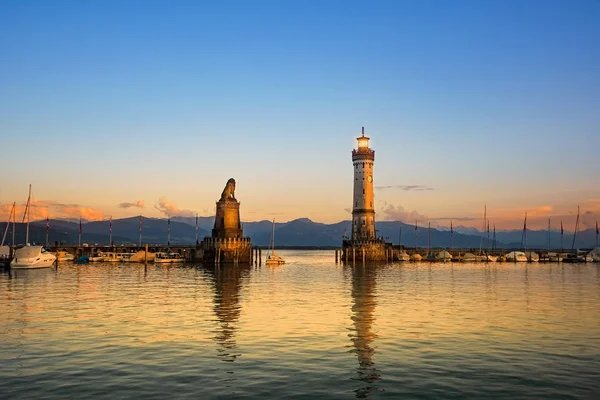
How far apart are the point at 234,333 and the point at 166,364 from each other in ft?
28.3

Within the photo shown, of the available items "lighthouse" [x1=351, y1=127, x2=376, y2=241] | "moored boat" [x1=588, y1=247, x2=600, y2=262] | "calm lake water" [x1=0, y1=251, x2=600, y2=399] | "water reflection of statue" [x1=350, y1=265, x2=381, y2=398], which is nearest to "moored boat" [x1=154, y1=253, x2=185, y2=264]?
"lighthouse" [x1=351, y1=127, x2=376, y2=241]

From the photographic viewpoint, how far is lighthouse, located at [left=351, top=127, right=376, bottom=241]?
135000 mm

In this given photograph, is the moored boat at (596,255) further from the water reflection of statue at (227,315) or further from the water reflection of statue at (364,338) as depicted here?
the water reflection of statue at (227,315)

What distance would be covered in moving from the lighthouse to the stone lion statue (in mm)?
29947

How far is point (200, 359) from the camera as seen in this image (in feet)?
84.4

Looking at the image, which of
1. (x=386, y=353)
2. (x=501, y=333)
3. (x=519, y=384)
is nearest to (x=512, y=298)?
(x=501, y=333)

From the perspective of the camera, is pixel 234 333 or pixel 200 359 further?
pixel 234 333

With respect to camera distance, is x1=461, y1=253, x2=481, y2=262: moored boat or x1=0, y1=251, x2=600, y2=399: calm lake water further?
x1=461, y1=253, x2=481, y2=262: moored boat

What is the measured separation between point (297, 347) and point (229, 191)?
9990 cm

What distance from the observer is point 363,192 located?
443 feet

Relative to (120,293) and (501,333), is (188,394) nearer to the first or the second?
(501,333)

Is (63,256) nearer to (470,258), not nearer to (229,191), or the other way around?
(229,191)

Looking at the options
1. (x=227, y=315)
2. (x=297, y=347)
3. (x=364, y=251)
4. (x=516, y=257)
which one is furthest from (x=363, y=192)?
(x=297, y=347)

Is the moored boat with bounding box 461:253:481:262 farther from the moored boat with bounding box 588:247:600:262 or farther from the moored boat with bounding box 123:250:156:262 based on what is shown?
the moored boat with bounding box 123:250:156:262
